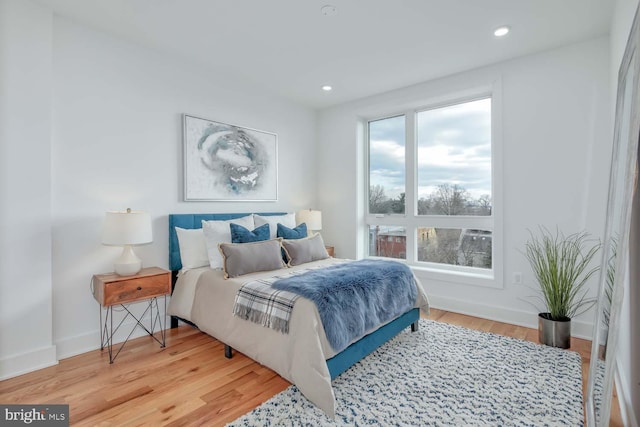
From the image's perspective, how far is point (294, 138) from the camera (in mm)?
4668

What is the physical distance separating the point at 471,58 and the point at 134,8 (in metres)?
3.10

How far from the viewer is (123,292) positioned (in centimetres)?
259

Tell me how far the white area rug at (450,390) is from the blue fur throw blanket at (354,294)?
13.0 inches

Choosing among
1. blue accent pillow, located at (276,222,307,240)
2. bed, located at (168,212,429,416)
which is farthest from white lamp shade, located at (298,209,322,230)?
bed, located at (168,212,429,416)

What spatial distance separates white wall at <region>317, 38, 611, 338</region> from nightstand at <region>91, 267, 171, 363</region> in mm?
2931

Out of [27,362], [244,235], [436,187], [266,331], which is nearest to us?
[266,331]

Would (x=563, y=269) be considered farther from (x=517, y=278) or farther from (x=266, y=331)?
(x=266, y=331)

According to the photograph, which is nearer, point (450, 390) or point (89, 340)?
point (450, 390)

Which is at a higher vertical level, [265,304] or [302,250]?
[302,250]

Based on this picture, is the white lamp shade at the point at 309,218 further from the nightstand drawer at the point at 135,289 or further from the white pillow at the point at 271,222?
the nightstand drawer at the point at 135,289

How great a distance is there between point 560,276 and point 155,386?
329cm

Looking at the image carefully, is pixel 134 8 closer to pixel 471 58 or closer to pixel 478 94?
pixel 471 58

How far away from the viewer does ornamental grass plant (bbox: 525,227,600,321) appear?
2783 millimetres

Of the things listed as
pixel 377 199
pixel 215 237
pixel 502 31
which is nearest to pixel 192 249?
pixel 215 237
